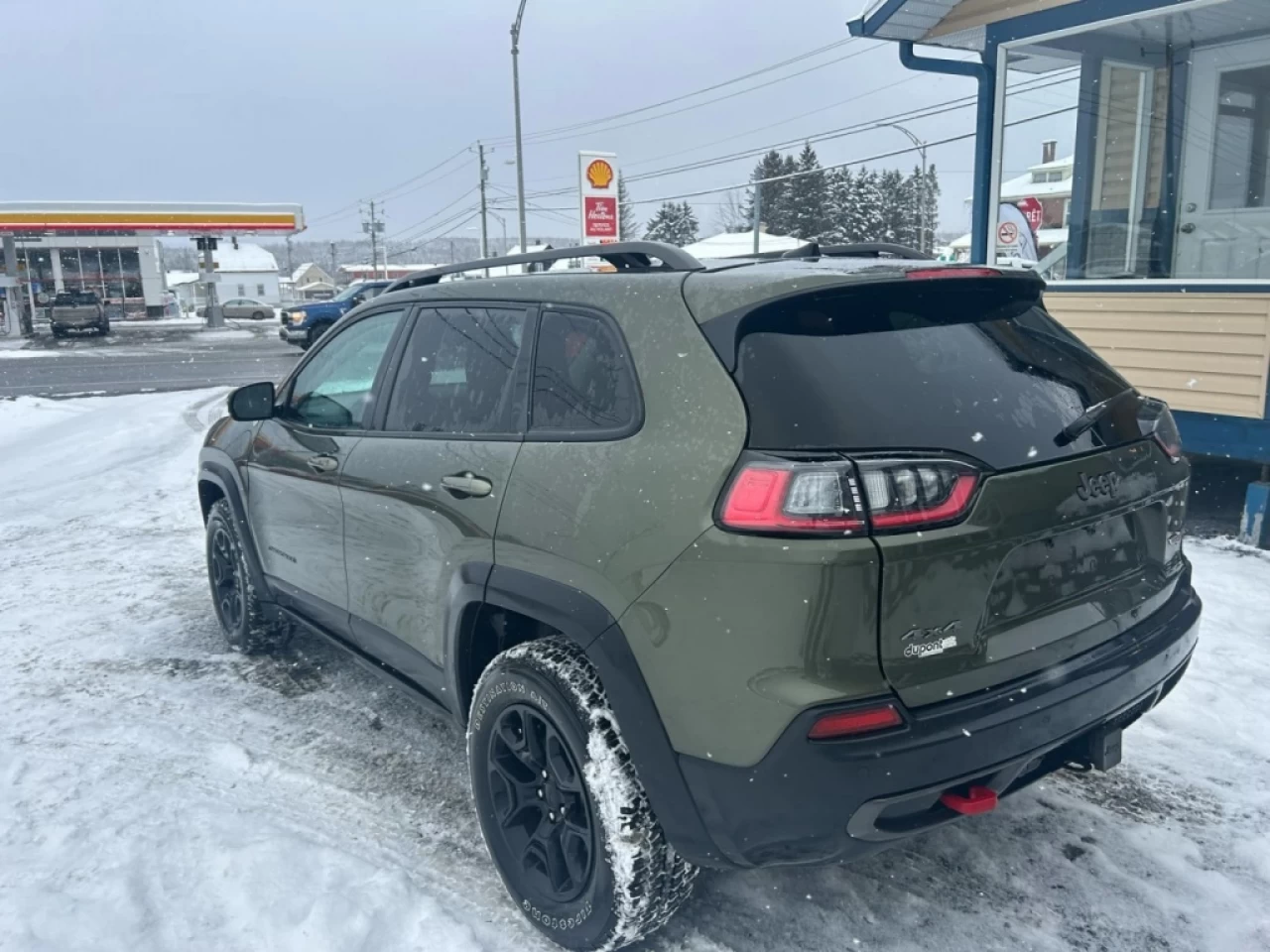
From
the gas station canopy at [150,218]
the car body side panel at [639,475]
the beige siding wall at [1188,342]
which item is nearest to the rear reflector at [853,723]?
the car body side panel at [639,475]

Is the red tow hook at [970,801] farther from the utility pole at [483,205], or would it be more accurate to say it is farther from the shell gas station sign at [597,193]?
the utility pole at [483,205]

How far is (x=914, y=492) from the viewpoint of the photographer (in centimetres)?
212

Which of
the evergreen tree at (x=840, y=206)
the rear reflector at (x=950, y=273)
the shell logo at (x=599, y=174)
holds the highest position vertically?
the evergreen tree at (x=840, y=206)

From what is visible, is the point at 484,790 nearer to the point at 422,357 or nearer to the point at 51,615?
the point at 422,357

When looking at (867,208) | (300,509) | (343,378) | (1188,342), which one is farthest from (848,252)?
(867,208)

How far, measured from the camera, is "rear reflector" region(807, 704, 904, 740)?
2066 millimetres

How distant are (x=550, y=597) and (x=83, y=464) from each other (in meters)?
9.00

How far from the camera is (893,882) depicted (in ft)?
9.48

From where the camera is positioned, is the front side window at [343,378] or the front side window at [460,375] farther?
the front side window at [343,378]

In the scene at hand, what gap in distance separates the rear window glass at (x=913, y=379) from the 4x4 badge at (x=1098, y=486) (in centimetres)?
8

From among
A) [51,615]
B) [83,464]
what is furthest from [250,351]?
[51,615]

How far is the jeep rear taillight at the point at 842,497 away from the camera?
2.08 m

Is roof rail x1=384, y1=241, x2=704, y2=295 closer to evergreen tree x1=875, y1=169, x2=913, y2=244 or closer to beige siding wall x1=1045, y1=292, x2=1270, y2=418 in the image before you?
beige siding wall x1=1045, y1=292, x2=1270, y2=418

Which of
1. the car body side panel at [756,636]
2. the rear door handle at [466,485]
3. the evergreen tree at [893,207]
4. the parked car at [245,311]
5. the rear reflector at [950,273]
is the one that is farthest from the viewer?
the evergreen tree at [893,207]
